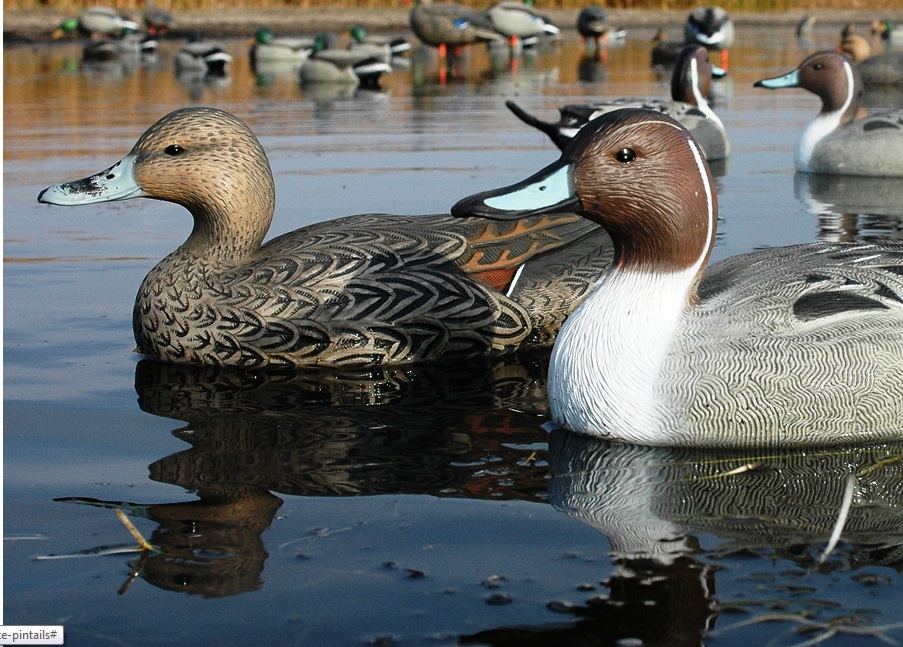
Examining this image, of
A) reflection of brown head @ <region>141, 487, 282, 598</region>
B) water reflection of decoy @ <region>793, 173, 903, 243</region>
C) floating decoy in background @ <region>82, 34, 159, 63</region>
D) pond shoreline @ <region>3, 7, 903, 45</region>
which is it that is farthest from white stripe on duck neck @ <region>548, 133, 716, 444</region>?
pond shoreline @ <region>3, 7, 903, 45</region>

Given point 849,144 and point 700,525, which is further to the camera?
point 849,144

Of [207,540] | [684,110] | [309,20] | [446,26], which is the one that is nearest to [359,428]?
[207,540]

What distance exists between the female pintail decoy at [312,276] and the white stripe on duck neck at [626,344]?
123 centimetres

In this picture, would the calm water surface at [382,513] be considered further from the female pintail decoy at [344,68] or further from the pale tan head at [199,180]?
the female pintail decoy at [344,68]

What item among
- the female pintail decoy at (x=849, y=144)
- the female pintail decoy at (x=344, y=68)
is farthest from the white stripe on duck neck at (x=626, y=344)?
the female pintail decoy at (x=344, y=68)

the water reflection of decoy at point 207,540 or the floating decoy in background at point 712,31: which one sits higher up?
the floating decoy in background at point 712,31

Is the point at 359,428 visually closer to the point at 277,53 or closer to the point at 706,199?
the point at 706,199

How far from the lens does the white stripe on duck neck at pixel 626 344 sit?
4.62 meters

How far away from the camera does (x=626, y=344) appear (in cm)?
464

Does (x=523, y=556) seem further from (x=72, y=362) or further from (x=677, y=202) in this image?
(x=72, y=362)

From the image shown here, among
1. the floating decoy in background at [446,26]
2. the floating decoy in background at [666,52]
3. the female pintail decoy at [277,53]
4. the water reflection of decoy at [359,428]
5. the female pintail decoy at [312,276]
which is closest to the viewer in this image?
the water reflection of decoy at [359,428]

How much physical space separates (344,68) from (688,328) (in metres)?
19.0

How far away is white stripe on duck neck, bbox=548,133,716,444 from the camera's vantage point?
15.2 feet

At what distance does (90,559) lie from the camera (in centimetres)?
384
